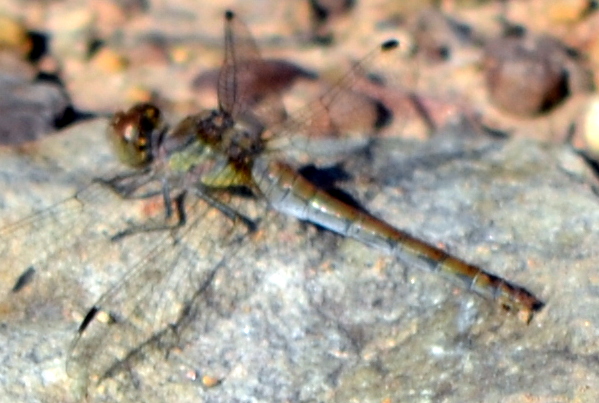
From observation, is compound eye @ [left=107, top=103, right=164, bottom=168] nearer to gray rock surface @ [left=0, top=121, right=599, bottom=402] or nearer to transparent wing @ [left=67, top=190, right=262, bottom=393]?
gray rock surface @ [left=0, top=121, right=599, bottom=402]

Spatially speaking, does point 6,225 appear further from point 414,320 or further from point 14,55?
point 14,55

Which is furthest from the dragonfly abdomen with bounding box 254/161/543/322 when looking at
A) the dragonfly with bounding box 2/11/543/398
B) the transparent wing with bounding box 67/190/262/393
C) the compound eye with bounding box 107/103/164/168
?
the compound eye with bounding box 107/103/164/168

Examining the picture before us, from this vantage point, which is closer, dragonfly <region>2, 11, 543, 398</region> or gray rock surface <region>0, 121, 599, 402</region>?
gray rock surface <region>0, 121, 599, 402</region>

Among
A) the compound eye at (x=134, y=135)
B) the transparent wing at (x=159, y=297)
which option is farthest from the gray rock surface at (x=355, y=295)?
the compound eye at (x=134, y=135)

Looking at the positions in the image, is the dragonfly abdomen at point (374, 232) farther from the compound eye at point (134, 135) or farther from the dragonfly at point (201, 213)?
the compound eye at point (134, 135)

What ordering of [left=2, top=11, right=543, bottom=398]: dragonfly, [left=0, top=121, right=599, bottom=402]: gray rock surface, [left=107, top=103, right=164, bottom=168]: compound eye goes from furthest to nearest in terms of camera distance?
[left=107, top=103, right=164, bottom=168]: compound eye
[left=2, top=11, right=543, bottom=398]: dragonfly
[left=0, top=121, right=599, bottom=402]: gray rock surface

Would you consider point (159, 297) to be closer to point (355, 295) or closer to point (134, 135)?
point (355, 295)
